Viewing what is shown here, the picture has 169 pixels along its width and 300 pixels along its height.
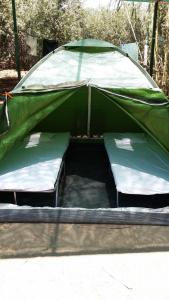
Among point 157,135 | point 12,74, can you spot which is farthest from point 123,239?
point 12,74

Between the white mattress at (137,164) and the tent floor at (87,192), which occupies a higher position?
the white mattress at (137,164)

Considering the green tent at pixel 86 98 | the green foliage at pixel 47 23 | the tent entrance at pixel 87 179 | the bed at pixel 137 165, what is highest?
the green foliage at pixel 47 23

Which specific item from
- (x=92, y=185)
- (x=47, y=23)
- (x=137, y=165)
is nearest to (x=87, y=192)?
(x=92, y=185)

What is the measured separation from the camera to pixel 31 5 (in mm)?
12398

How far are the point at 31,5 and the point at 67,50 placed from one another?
24.8 ft

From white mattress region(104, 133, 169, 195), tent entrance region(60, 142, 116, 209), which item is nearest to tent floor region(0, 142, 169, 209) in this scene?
tent entrance region(60, 142, 116, 209)

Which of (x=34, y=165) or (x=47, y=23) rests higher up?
(x=47, y=23)

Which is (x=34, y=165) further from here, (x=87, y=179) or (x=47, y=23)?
(x=47, y=23)

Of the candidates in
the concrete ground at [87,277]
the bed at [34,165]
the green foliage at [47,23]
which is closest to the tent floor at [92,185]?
the bed at [34,165]

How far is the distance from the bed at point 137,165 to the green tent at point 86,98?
0.93ft

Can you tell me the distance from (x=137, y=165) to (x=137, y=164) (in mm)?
27

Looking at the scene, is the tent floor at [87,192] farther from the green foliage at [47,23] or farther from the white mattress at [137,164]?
the green foliage at [47,23]

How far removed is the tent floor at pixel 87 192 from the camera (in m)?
3.54

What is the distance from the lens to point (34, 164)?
3836 millimetres
